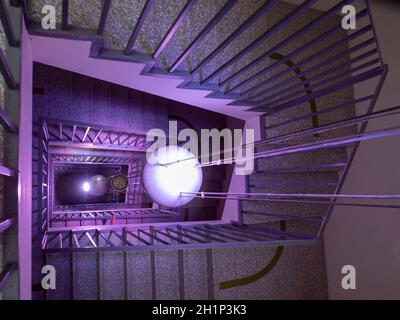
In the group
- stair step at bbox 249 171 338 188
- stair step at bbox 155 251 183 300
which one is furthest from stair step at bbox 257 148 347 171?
stair step at bbox 155 251 183 300

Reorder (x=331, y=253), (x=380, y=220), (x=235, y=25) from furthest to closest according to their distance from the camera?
(x=331, y=253) → (x=380, y=220) → (x=235, y=25)

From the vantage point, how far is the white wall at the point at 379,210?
3643 millimetres

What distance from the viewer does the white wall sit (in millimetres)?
3643

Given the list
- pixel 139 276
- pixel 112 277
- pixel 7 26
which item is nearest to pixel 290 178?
pixel 139 276

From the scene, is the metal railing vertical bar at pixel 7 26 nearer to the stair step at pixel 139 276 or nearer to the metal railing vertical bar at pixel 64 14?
the metal railing vertical bar at pixel 64 14

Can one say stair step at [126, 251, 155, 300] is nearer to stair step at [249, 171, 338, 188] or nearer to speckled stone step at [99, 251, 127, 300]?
speckled stone step at [99, 251, 127, 300]

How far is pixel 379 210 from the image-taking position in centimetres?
381

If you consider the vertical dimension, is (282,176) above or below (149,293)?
above

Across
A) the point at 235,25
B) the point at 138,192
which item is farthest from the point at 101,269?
the point at 138,192

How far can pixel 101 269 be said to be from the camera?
354 cm

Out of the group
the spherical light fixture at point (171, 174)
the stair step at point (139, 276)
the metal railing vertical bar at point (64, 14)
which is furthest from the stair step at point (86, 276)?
the metal railing vertical bar at point (64, 14)

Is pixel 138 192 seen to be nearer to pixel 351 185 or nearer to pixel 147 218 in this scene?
pixel 147 218

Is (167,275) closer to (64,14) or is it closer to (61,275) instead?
(61,275)

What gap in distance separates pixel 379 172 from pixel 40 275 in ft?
13.8
